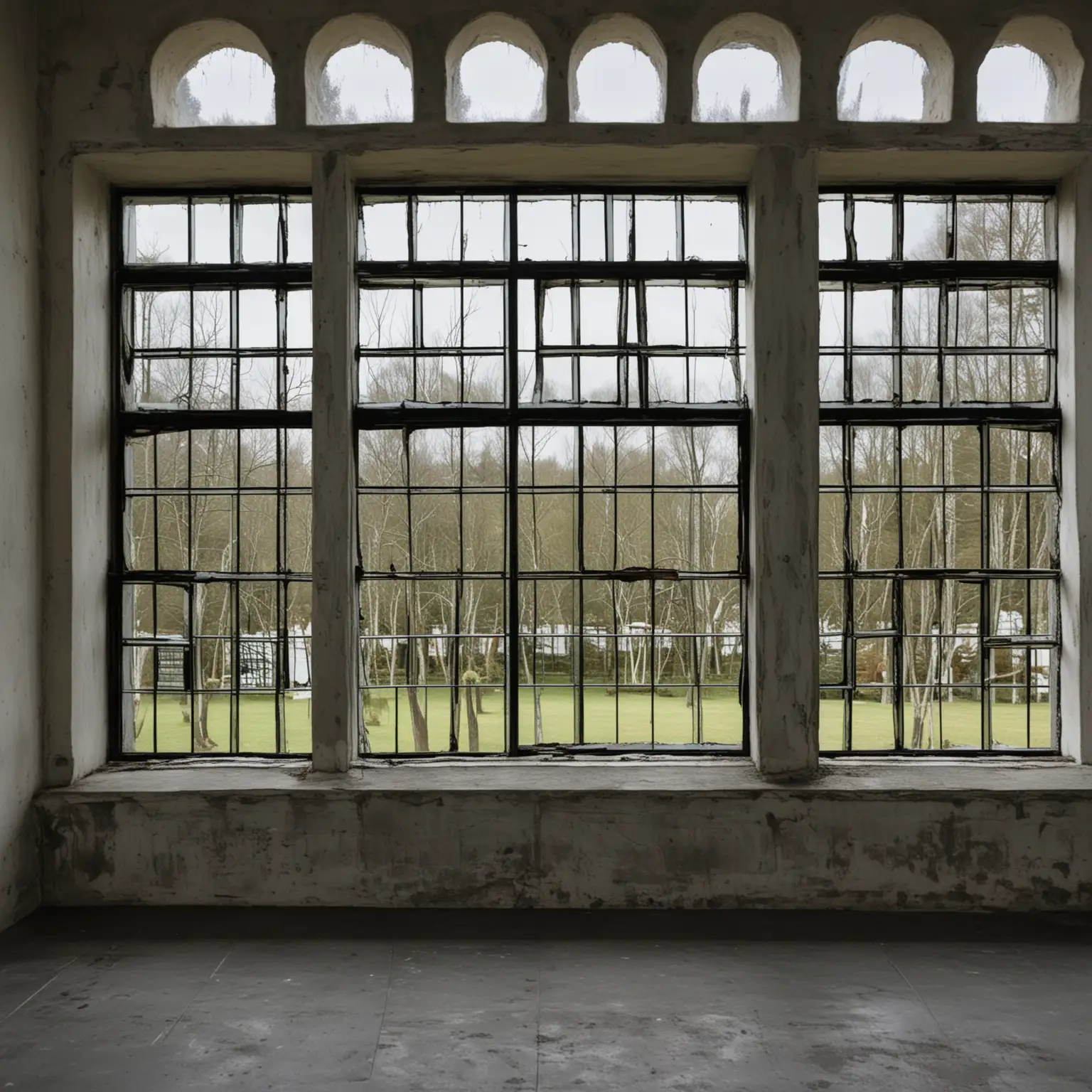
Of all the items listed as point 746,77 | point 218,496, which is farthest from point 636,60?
point 218,496

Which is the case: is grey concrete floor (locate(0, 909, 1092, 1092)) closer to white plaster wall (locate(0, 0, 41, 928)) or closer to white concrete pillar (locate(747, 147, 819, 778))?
white plaster wall (locate(0, 0, 41, 928))

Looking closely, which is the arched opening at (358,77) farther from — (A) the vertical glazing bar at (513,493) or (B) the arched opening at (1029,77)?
(B) the arched opening at (1029,77)

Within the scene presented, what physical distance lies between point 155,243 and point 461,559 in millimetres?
1924

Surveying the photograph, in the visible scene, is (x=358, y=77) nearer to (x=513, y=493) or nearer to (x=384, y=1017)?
(x=513, y=493)

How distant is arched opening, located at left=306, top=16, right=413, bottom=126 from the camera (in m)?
4.01

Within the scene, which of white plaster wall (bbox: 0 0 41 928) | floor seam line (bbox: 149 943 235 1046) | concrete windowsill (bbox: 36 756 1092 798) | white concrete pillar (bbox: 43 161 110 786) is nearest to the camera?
floor seam line (bbox: 149 943 235 1046)

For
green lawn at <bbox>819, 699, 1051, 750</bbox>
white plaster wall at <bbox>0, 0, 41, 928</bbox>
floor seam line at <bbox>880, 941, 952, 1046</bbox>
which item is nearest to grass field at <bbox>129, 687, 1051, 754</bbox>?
green lawn at <bbox>819, 699, 1051, 750</bbox>

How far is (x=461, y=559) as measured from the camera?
4254 millimetres

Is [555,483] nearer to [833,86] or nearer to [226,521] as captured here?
[226,521]

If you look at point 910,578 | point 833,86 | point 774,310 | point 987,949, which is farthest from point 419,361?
point 987,949

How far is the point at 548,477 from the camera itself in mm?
4250

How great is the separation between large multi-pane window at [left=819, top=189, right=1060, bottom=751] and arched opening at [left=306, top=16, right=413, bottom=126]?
188 cm

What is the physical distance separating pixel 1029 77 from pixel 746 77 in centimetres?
118

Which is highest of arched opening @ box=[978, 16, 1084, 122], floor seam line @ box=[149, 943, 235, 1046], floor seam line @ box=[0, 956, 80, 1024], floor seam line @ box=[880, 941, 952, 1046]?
arched opening @ box=[978, 16, 1084, 122]
